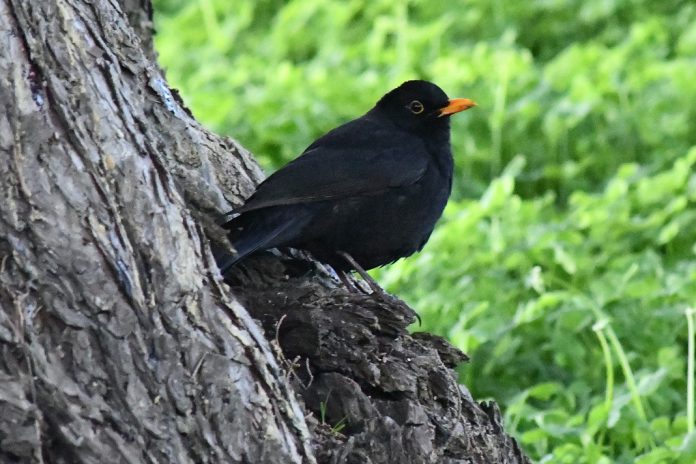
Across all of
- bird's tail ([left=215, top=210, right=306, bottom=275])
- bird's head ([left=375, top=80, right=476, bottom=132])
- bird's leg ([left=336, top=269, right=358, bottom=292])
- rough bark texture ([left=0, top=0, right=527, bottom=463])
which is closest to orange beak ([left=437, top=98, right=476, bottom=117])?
bird's head ([left=375, top=80, right=476, bottom=132])

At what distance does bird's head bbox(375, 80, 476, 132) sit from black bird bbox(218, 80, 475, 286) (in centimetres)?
15

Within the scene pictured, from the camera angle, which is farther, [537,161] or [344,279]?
[537,161]

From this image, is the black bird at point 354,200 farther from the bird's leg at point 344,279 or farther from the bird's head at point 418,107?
the bird's head at point 418,107

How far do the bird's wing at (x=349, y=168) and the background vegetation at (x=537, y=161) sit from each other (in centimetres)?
94

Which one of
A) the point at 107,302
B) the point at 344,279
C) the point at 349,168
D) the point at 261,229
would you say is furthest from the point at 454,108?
the point at 107,302

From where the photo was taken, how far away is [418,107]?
200 inches

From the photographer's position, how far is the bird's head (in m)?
5.04

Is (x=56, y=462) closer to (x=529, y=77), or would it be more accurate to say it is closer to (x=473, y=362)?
(x=473, y=362)

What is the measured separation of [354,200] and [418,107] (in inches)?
28.7

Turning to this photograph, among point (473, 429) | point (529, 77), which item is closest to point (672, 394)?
point (473, 429)

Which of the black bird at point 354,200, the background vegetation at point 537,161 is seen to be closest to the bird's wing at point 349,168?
the black bird at point 354,200

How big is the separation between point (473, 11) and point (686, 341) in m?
4.31

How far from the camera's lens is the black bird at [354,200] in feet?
13.9

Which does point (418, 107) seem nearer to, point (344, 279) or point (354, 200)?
point (354, 200)
